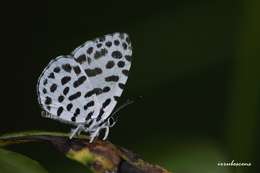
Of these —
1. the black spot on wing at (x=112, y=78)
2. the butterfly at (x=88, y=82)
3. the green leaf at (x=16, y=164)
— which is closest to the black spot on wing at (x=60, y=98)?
the butterfly at (x=88, y=82)

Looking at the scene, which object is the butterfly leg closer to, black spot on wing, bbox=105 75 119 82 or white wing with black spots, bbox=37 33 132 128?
white wing with black spots, bbox=37 33 132 128

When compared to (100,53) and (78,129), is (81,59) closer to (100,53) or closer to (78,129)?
(100,53)

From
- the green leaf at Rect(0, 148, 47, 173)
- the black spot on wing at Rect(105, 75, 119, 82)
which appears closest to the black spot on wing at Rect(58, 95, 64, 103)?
the black spot on wing at Rect(105, 75, 119, 82)

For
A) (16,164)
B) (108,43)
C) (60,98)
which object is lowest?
(16,164)

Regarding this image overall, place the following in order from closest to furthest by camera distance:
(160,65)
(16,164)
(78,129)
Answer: (16,164) < (78,129) < (160,65)

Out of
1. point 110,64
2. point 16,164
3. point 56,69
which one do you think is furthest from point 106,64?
point 16,164


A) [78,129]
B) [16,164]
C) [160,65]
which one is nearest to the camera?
[16,164]

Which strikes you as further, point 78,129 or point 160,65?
point 160,65
